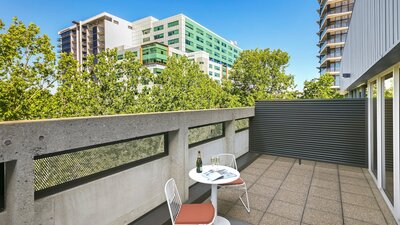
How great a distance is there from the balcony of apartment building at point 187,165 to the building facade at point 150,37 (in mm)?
39075

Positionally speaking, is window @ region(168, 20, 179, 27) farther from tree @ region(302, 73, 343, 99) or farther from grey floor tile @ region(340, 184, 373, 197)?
grey floor tile @ region(340, 184, 373, 197)

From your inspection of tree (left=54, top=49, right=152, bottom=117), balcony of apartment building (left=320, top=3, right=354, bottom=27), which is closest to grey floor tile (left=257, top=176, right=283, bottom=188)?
tree (left=54, top=49, right=152, bottom=117)

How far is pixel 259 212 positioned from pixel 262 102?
174 inches

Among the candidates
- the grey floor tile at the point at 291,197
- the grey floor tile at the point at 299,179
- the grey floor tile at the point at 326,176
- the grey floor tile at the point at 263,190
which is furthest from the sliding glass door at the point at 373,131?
the grey floor tile at the point at 263,190

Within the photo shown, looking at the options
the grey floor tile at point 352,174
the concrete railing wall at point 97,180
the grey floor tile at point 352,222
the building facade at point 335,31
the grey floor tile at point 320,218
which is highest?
the building facade at point 335,31

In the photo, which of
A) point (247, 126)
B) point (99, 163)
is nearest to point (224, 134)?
point (247, 126)

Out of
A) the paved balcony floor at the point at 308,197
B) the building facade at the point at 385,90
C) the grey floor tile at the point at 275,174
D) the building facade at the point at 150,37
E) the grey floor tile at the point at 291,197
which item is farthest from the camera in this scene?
the building facade at the point at 150,37

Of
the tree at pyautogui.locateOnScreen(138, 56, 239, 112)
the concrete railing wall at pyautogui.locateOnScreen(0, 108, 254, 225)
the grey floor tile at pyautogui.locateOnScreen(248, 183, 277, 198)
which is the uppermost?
the tree at pyautogui.locateOnScreen(138, 56, 239, 112)

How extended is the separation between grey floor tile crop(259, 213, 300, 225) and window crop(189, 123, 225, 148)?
5.91 feet

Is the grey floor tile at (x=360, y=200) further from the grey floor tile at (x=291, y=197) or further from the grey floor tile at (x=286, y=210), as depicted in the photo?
the grey floor tile at (x=286, y=210)

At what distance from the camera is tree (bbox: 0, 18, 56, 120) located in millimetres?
10586

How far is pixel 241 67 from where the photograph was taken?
22.1 m

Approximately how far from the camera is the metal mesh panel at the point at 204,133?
4.28m

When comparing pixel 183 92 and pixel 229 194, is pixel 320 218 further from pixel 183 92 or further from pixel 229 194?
pixel 183 92
